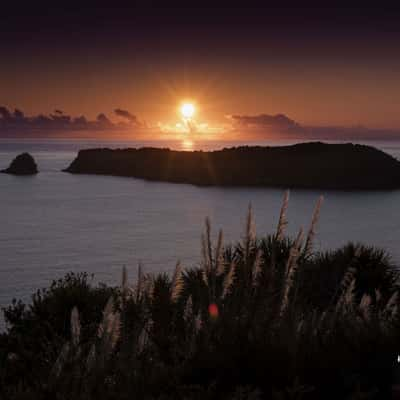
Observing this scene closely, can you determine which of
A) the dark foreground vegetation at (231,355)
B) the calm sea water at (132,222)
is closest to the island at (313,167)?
the calm sea water at (132,222)

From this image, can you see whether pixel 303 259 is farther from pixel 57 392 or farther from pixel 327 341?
A: pixel 57 392

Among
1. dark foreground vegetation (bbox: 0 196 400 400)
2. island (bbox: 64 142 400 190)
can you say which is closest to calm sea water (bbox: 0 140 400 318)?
island (bbox: 64 142 400 190)

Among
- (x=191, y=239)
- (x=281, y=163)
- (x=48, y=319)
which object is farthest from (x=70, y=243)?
(x=281, y=163)

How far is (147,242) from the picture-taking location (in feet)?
275

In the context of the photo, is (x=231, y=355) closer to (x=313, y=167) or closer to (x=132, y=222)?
(x=132, y=222)

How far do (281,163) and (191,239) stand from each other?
318 feet

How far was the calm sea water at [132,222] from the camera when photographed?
6556 centimetres

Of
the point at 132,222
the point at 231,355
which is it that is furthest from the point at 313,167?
the point at 231,355

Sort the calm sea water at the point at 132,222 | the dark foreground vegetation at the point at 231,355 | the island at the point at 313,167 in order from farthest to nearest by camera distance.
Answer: the island at the point at 313,167 < the calm sea water at the point at 132,222 < the dark foreground vegetation at the point at 231,355

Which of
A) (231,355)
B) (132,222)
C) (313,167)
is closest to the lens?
(231,355)

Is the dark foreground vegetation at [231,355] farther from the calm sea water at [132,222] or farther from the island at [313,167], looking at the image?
the island at [313,167]

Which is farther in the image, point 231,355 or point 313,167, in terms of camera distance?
point 313,167

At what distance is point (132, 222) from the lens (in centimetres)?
10775

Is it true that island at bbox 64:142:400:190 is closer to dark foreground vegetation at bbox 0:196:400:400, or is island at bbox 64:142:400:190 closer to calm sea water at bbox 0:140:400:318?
calm sea water at bbox 0:140:400:318
